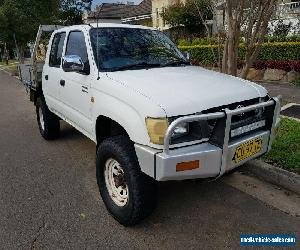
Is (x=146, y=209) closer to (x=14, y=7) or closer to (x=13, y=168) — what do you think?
(x=13, y=168)

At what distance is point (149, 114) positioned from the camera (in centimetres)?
297

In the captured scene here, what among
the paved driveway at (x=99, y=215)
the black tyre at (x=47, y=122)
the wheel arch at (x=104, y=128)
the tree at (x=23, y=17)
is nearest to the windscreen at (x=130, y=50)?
the wheel arch at (x=104, y=128)

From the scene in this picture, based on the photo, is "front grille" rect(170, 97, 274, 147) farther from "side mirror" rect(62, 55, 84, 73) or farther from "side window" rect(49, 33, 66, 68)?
"side window" rect(49, 33, 66, 68)

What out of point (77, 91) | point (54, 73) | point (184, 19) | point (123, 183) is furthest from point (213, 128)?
point (184, 19)

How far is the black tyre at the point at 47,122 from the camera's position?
20.0 ft

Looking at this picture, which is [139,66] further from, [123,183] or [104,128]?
[123,183]

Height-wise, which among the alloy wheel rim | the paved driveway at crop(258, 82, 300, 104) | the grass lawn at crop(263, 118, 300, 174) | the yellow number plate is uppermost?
the yellow number plate

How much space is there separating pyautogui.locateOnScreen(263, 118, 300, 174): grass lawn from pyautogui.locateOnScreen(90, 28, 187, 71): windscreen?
71.4 inches

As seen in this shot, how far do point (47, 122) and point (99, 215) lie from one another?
9.75 feet

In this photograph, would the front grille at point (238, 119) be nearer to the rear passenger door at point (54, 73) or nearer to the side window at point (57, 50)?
the rear passenger door at point (54, 73)

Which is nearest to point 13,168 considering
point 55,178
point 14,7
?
point 55,178

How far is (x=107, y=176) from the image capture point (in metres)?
3.75

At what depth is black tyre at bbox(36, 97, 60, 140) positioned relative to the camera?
6.10 meters

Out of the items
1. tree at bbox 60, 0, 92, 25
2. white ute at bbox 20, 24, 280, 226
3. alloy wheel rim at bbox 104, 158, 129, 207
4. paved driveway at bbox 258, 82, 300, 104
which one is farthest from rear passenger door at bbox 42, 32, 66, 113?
tree at bbox 60, 0, 92, 25
